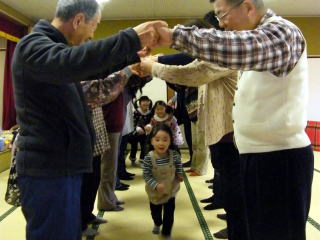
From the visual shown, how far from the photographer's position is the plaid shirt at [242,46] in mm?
921

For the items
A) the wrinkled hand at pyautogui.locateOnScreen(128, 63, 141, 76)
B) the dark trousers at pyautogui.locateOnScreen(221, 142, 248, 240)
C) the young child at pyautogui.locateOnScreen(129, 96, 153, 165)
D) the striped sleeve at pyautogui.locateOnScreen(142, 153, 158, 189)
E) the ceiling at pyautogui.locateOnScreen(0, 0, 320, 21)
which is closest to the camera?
the dark trousers at pyautogui.locateOnScreen(221, 142, 248, 240)

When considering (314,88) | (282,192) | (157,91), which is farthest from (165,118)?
(314,88)

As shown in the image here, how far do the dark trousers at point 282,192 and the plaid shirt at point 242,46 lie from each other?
32cm

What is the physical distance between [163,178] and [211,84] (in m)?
0.77

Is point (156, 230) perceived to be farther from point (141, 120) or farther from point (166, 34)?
point (141, 120)

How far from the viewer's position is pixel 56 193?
1.07 meters

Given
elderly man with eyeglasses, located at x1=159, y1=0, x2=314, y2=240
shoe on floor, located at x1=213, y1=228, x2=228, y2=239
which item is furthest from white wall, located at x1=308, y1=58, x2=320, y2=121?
elderly man with eyeglasses, located at x1=159, y1=0, x2=314, y2=240

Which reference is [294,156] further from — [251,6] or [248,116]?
[251,6]

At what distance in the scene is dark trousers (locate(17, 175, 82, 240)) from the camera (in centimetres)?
105

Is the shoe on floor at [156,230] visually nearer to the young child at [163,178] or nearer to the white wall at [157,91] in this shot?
the young child at [163,178]

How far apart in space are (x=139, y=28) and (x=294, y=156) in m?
0.64

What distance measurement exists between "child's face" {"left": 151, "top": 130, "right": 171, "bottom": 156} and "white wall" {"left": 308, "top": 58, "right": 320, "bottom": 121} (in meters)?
5.35

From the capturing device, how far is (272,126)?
1.09 meters

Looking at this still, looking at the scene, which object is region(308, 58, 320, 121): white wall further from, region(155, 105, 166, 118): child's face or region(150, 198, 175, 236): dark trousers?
region(150, 198, 175, 236): dark trousers
